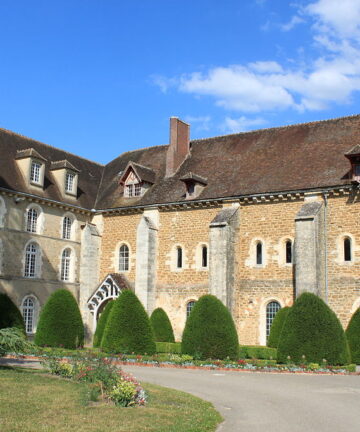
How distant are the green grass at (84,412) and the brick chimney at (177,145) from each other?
20925 mm

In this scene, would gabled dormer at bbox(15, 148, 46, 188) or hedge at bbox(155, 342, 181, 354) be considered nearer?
hedge at bbox(155, 342, 181, 354)

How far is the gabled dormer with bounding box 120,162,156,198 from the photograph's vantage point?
111ft

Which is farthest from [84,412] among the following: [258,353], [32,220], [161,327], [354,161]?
[32,220]

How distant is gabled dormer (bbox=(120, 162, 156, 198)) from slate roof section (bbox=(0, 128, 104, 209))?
258cm

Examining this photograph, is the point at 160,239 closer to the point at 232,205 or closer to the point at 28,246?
the point at 232,205

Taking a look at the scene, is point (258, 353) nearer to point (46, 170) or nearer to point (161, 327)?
point (161, 327)

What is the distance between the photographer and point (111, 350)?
23.7m

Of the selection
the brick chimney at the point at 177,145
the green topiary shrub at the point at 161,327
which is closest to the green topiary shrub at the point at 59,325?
the green topiary shrub at the point at 161,327

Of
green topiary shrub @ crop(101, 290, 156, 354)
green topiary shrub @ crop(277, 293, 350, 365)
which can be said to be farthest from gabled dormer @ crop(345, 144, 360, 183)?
green topiary shrub @ crop(101, 290, 156, 354)

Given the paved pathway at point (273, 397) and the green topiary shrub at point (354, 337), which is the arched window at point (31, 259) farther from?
the green topiary shrub at point (354, 337)

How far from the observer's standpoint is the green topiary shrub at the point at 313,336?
2053cm

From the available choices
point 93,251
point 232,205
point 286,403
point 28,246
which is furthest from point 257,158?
point 286,403

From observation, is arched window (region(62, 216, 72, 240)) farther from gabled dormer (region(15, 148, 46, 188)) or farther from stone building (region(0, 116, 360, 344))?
gabled dormer (region(15, 148, 46, 188))

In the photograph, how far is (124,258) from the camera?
3372 centimetres
